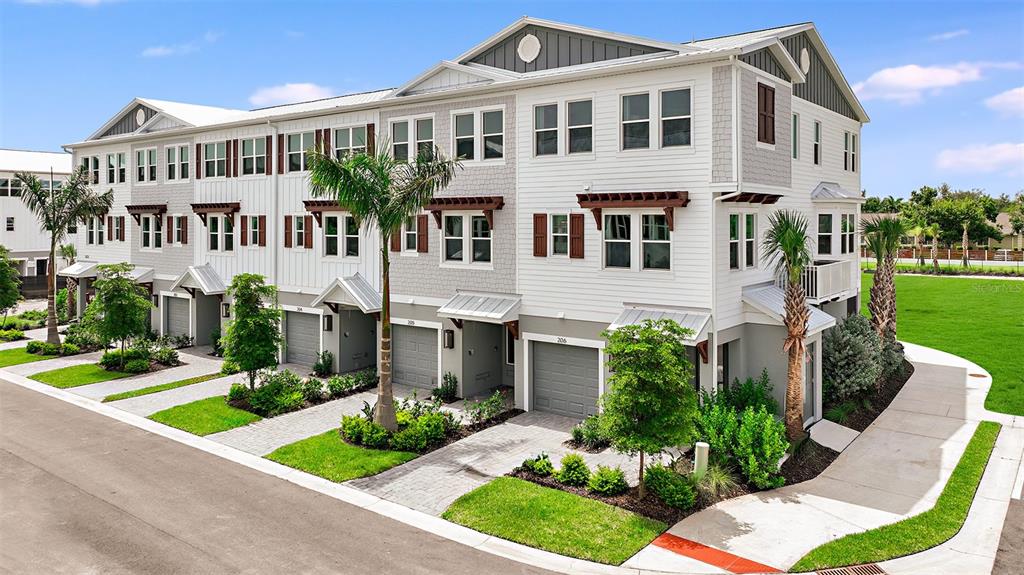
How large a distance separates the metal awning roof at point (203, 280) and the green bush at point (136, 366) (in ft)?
12.1

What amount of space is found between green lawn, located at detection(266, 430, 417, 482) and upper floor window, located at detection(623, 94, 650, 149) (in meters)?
9.69

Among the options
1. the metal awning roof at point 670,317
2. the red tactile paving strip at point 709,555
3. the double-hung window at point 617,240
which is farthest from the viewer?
the double-hung window at point 617,240

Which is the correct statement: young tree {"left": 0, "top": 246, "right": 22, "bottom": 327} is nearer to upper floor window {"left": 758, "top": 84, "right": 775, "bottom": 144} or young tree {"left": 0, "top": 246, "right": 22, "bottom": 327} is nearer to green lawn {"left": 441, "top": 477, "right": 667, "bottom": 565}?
green lawn {"left": 441, "top": 477, "right": 667, "bottom": 565}

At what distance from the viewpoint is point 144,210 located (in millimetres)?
33000

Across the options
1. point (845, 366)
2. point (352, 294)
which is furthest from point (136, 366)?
Answer: point (845, 366)

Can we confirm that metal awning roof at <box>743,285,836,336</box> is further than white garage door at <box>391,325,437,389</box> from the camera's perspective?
No

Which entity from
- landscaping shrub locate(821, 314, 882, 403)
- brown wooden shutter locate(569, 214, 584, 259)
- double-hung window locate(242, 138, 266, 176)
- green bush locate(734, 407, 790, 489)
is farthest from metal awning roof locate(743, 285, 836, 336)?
double-hung window locate(242, 138, 266, 176)

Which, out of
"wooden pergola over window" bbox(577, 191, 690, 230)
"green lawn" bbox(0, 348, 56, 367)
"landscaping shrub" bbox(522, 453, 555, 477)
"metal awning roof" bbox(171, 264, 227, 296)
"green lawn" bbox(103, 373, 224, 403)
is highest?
"wooden pergola over window" bbox(577, 191, 690, 230)

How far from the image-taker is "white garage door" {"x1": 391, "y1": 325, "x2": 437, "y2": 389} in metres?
23.1

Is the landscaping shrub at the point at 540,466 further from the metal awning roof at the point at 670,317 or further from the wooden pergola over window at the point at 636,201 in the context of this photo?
the wooden pergola over window at the point at 636,201

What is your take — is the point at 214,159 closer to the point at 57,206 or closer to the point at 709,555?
the point at 57,206

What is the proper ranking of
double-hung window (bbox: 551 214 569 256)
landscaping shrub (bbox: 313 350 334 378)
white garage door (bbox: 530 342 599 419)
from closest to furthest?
white garage door (bbox: 530 342 599 419), double-hung window (bbox: 551 214 569 256), landscaping shrub (bbox: 313 350 334 378)

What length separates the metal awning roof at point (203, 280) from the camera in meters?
29.2

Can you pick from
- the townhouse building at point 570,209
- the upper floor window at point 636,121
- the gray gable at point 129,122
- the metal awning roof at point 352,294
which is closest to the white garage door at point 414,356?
the townhouse building at point 570,209
